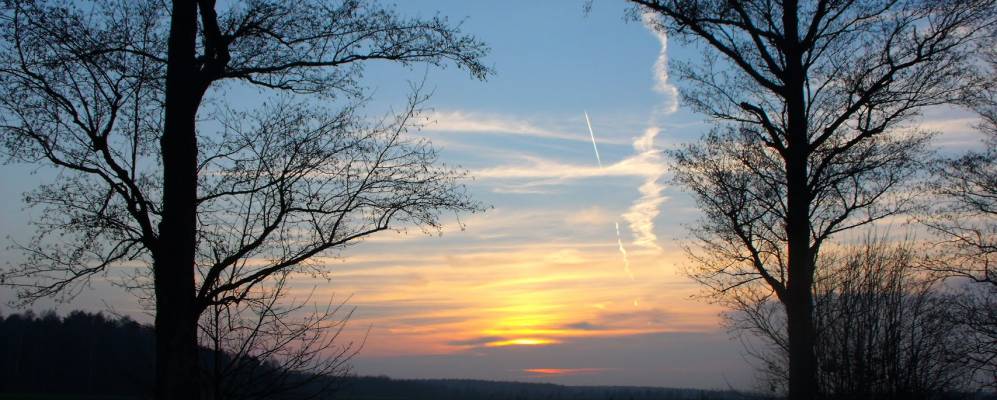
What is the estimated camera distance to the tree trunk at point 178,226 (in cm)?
639

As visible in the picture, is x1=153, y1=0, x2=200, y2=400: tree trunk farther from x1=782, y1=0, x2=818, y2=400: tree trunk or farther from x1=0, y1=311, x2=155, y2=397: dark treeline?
x1=0, y1=311, x2=155, y2=397: dark treeline

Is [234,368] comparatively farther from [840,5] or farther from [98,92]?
[840,5]

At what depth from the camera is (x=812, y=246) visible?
14766 mm

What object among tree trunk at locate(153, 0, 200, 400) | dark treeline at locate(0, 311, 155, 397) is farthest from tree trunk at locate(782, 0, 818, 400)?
dark treeline at locate(0, 311, 155, 397)

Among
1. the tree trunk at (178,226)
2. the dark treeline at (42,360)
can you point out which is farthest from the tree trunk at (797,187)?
the dark treeline at (42,360)

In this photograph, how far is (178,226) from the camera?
6.65 metres

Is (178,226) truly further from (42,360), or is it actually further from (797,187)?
(42,360)

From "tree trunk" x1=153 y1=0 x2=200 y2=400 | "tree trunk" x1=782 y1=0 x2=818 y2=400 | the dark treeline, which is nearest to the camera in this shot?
"tree trunk" x1=153 y1=0 x2=200 y2=400

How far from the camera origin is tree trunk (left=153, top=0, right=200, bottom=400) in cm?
639

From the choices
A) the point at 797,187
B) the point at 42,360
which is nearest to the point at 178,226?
the point at 797,187

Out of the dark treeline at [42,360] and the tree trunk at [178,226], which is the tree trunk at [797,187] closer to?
the tree trunk at [178,226]

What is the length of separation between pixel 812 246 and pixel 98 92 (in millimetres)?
12223

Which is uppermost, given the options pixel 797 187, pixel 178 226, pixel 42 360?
pixel 797 187

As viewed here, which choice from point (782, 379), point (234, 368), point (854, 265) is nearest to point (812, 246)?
point (782, 379)
